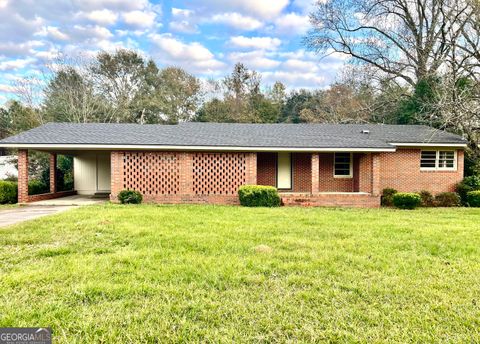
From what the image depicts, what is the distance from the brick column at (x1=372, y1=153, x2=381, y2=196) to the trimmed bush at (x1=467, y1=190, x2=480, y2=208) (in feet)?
13.3

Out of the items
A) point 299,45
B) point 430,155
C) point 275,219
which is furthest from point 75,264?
point 299,45

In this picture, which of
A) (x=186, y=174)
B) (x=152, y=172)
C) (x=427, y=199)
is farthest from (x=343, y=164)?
(x=152, y=172)

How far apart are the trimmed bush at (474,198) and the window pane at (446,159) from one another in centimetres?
185

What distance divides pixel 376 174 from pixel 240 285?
11.7 metres

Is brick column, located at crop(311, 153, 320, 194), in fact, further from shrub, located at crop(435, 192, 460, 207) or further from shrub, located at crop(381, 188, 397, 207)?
shrub, located at crop(435, 192, 460, 207)

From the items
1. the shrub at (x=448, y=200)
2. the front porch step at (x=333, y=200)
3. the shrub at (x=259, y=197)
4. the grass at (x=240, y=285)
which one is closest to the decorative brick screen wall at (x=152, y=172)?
the shrub at (x=259, y=197)

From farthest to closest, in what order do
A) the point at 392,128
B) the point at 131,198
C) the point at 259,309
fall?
the point at 392,128
the point at 131,198
the point at 259,309

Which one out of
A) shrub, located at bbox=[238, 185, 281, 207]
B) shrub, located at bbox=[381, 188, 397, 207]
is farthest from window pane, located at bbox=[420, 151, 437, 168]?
shrub, located at bbox=[238, 185, 281, 207]

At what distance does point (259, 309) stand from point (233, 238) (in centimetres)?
299

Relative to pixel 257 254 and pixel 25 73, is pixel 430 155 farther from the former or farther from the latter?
pixel 25 73

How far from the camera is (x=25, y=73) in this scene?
26688 millimetres

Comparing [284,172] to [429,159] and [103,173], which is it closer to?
[429,159]

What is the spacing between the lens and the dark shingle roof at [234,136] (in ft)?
41.8

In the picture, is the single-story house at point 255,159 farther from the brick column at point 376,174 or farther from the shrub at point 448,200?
the shrub at point 448,200
